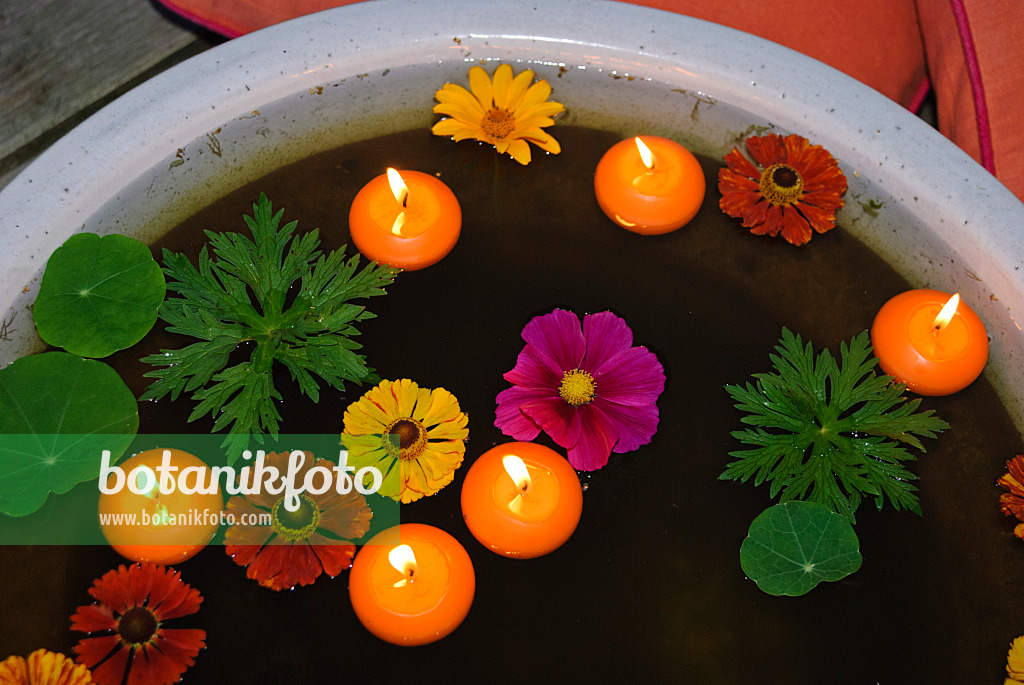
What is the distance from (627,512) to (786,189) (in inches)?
14.9

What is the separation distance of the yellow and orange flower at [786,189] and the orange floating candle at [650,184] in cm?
5

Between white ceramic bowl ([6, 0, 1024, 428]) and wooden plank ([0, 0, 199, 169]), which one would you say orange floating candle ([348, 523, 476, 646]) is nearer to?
white ceramic bowl ([6, 0, 1024, 428])

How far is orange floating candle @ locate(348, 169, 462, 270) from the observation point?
2.44ft

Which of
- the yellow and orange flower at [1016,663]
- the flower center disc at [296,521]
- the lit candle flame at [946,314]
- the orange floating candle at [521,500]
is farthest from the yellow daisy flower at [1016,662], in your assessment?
the flower center disc at [296,521]

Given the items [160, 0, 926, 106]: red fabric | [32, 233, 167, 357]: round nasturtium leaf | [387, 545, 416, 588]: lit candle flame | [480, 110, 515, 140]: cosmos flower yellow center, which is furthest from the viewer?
[160, 0, 926, 106]: red fabric

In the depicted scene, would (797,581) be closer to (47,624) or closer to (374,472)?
(374,472)

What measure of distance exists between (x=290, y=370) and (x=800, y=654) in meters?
0.54

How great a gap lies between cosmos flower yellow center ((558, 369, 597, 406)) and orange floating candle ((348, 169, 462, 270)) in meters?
0.19

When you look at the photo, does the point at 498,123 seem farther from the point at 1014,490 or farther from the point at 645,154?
the point at 1014,490

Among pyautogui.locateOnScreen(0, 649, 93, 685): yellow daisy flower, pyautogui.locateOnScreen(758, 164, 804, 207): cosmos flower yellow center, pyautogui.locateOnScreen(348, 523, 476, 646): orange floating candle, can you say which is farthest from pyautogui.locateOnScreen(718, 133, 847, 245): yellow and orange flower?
pyautogui.locateOnScreen(0, 649, 93, 685): yellow daisy flower

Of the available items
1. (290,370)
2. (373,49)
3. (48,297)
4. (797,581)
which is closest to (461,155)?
(373,49)

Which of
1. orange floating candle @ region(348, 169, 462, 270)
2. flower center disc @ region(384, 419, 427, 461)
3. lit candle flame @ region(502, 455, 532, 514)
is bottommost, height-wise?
lit candle flame @ region(502, 455, 532, 514)

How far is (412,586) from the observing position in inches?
24.7

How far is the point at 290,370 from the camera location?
0.73 metres
